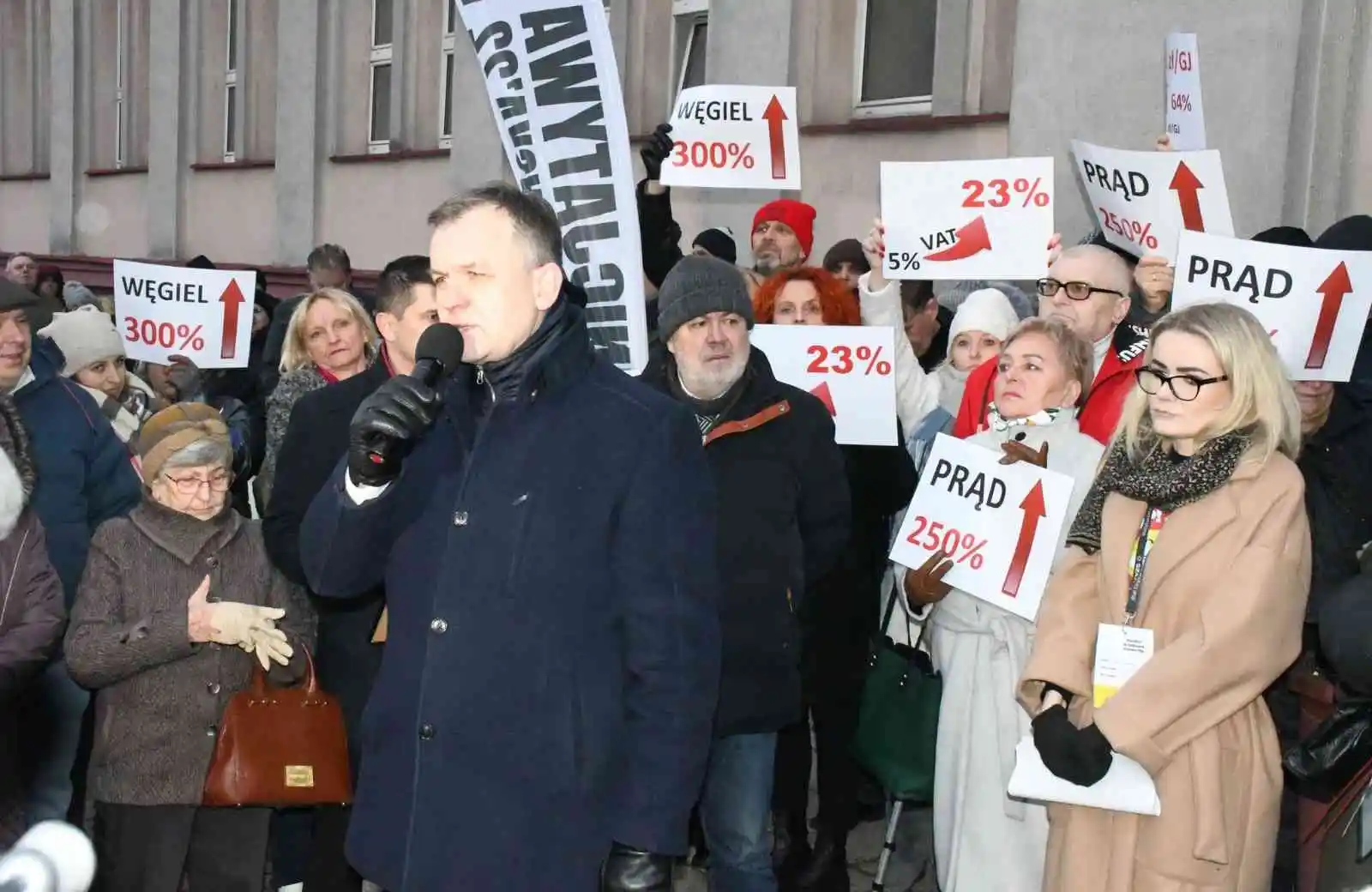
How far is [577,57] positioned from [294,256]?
11.1 metres

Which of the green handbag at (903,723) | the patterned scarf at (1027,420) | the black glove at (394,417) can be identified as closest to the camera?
the black glove at (394,417)

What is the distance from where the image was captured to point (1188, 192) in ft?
18.9

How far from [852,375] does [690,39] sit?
644 cm

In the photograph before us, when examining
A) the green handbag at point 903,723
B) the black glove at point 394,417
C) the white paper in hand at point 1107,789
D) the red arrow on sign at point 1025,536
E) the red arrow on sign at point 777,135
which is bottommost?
the green handbag at point 903,723

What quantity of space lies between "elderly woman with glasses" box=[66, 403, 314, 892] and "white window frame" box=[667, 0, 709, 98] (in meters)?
7.39

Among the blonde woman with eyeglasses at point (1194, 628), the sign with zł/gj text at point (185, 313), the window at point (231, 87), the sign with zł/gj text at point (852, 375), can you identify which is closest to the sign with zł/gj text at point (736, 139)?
the sign with zł/gj text at point (852, 375)

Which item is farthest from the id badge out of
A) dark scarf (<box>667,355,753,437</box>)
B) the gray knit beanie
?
the gray knit beanie

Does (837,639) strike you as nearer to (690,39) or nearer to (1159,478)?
(1159,478)

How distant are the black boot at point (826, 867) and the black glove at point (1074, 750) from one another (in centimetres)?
208

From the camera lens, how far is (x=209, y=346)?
8.45 metres

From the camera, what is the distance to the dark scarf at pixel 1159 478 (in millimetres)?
3988

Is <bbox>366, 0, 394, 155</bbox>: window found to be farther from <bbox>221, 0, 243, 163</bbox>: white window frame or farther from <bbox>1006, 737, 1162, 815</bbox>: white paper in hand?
<bbox>1006, 737, 1162, 815</bbox>: white paper in hand

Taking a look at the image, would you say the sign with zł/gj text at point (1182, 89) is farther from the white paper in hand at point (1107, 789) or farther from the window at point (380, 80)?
the window at point (380, 80)

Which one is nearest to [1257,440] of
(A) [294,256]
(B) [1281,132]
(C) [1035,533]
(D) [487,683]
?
(C) [1035,533]
